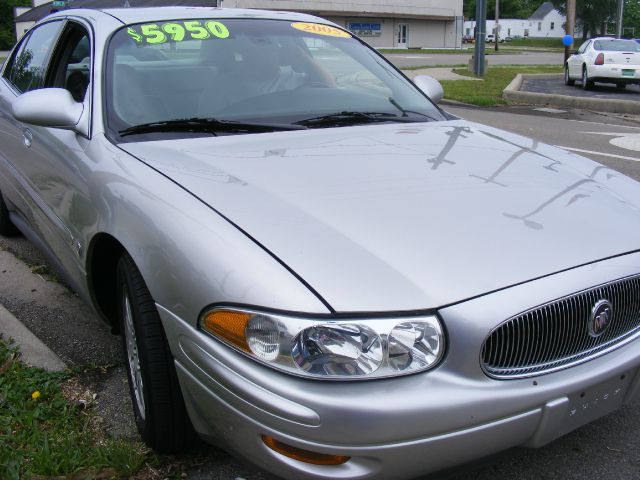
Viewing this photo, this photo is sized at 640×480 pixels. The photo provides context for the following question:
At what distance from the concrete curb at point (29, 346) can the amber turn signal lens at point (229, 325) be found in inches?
56.4

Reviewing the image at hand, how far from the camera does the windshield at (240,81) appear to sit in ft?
9.75

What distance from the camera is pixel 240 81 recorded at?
3207mm

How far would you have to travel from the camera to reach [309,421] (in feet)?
5.67

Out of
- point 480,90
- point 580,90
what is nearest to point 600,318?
point 480,90

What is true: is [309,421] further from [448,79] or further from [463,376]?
[448,79]

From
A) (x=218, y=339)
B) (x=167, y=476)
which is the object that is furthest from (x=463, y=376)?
(x=167, y=476)

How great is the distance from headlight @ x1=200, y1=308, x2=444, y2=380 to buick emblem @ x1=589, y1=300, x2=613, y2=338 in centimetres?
54

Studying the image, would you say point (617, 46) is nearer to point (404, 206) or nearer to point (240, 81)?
point (240, 81)

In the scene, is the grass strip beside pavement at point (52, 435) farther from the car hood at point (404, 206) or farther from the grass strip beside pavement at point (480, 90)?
the grass strip beside pavement at point (480, 90)

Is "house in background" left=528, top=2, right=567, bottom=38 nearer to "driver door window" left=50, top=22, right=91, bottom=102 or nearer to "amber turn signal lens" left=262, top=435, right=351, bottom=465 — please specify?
"driver door window" left=50, top=22, right=91, bottom=102

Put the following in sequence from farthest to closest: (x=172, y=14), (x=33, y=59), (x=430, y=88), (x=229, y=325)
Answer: (x=33, y=59) → (x=430, y=88) → (x=172, y=14) → (x=229, y=325)

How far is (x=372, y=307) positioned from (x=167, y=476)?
1.04 m

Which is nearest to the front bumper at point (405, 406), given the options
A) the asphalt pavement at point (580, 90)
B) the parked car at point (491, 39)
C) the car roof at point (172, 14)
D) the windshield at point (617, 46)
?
the car roof at point (172, 14)

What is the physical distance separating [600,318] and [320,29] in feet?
7.75
